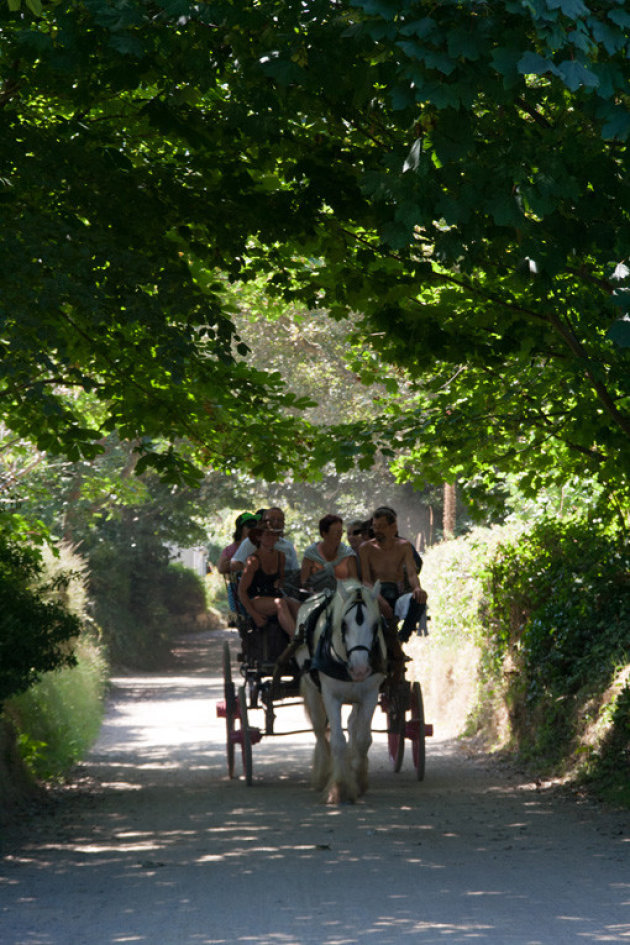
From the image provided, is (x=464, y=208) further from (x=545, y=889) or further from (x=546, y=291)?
(x=545, y=889)

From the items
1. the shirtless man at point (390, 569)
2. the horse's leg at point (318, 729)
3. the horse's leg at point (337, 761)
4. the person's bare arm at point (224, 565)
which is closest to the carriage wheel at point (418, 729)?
the shirtless man at point (390, 569)

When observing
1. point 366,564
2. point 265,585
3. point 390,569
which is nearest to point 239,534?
point 265,585

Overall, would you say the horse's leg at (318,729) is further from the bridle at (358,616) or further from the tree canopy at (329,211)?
the tree canopy at (329,211)

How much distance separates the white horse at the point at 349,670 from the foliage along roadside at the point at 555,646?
2.19m

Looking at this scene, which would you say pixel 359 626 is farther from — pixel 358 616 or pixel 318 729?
pixel 318 729

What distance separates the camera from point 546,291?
8461 mm

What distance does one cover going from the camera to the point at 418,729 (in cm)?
1216

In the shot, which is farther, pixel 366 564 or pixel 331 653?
pixel 366 564

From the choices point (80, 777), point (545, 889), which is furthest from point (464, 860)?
point (80, 777)

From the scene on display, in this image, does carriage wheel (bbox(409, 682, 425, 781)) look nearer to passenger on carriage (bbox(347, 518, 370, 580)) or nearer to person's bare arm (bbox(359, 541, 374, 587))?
person's bare arm (bbox(359, 541, 374, 587))

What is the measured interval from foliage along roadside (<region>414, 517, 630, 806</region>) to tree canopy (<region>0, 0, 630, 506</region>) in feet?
3.80

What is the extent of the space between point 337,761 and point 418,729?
70.6 inches

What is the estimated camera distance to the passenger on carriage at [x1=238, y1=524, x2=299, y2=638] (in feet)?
39.9

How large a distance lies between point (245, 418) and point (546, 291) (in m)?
4.56
